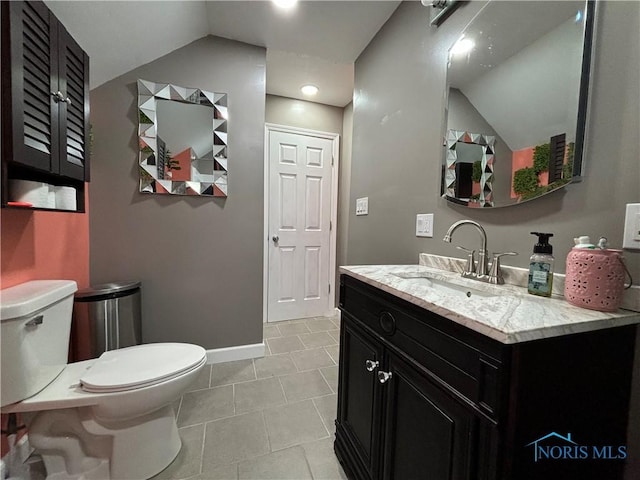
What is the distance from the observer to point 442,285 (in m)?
1.18

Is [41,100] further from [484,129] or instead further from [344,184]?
[344,184]

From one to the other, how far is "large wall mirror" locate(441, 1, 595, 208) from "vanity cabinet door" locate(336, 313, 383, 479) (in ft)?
2.64

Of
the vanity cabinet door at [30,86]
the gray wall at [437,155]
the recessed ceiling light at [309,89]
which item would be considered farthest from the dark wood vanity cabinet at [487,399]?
the recessed ceiling light at [309,89]

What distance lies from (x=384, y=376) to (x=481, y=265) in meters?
0.60

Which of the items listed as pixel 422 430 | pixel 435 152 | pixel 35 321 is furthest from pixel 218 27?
pixel 422 430

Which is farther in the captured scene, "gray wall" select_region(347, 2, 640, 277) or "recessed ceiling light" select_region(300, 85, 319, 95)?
"recessed ceiling light" select_region(300, 85, 319, 95)

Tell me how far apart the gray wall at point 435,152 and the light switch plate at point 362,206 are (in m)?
0.05

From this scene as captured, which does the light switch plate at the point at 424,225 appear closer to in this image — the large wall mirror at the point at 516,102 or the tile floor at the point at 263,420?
the large wall mirror at the point at 516,102

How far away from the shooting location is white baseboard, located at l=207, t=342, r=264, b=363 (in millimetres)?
2127

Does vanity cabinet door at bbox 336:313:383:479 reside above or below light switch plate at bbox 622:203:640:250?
below

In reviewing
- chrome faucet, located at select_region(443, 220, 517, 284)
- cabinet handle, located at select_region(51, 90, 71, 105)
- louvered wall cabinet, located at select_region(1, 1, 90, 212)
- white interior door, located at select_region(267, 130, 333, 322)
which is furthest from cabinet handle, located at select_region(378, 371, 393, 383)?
white interior door, located at select_region(267, 130, 333, 322)

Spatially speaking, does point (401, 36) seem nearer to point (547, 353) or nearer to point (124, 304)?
point (547, 353)

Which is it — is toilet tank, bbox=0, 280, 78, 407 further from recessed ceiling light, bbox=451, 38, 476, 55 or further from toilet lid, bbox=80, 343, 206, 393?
recessed ceiling light, bbox=451, 38, 476, 55

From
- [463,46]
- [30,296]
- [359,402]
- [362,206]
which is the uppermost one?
[463,46]
